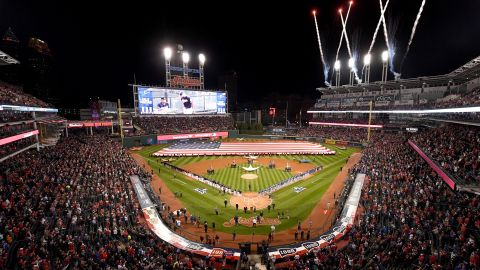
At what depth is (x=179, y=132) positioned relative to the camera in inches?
2687

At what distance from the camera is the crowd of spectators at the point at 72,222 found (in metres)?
14.3

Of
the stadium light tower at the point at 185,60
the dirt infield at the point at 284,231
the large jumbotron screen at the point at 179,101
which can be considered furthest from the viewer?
the stadium light tower at the point at 185,60

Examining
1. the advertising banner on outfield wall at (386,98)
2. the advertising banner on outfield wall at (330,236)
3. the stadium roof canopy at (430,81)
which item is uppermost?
the stadium roof canopy at (430,81)

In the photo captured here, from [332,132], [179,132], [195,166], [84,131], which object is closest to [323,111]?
[332,132]

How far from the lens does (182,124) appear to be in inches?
2869

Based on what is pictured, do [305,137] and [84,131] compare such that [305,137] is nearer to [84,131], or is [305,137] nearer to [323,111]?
[323,111]

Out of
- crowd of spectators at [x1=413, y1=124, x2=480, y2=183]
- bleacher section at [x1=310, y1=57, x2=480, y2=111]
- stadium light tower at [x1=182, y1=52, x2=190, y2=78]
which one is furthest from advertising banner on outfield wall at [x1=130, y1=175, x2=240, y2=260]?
stadium light tower at [x1=182, y1=52, x2=190, y2=78]

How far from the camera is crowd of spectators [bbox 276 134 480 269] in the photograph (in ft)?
45.3

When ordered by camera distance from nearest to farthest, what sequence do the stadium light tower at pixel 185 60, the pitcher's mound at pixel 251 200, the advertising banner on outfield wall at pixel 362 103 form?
the pitcher's mound at pixel 251 200 → the stadium light tower at pixel 185 60 → the advertising banner on outfield wall at pixel 362 103

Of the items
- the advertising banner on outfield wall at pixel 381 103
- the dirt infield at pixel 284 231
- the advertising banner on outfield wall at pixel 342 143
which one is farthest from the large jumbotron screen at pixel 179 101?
the advertising banner on outfield wall at pixel 381 103

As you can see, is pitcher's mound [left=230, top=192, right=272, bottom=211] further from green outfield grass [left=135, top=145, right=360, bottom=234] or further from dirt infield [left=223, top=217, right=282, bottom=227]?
dirt infield [left=223, top=217, right=282, bottom=227]

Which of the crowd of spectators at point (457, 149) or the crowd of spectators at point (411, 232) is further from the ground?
the crowd of spectators at point (457, 149)

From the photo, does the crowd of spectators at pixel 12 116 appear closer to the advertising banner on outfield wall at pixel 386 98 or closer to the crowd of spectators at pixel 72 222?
the crowd of spectators at pixel 72 222

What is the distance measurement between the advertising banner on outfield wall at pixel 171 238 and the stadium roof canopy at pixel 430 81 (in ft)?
134
